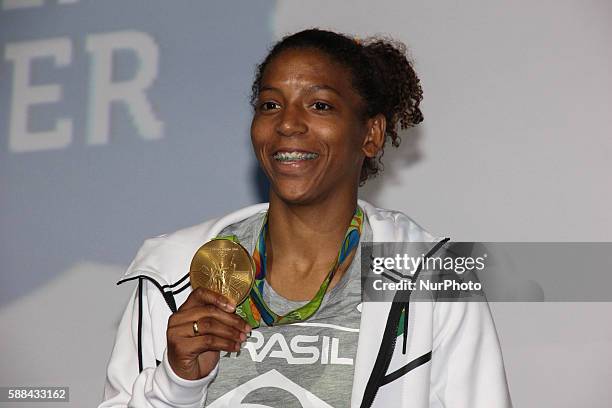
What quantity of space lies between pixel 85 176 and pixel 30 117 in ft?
1.01

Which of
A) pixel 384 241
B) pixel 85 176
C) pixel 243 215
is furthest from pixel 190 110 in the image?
pixel 384 241

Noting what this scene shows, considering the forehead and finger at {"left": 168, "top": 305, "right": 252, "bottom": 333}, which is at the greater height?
the forehead

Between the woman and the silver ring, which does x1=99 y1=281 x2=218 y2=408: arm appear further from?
the silver ring

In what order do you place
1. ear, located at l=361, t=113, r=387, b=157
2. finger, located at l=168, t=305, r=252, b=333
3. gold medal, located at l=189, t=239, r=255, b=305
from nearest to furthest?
finger, located at l=168, t=305, r=252, b=333, gold medal, located at l=189, t=239, r=255, b=305, ear, located at l=361, t=113, r=387, b=157

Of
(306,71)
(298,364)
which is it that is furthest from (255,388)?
(306,71)

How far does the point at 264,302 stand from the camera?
82.8 inches

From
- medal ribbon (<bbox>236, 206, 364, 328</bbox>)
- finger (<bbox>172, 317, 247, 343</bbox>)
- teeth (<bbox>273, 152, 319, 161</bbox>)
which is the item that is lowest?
finger (<bbox>172, 317, 247, 343</bbox>)

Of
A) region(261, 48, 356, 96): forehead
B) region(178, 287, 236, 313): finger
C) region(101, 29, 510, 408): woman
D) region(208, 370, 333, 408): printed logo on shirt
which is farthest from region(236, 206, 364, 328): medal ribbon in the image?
region(261, 48, 356, 96): forehead

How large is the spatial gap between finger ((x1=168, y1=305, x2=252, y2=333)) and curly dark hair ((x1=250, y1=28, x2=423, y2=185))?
2.10 ft

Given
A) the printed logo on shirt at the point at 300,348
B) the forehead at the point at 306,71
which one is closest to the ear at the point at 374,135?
the forehead at the point at 306,71

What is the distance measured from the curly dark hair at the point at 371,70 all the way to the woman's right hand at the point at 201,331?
630 millimetres

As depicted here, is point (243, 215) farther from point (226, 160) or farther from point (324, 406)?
point (226, 160)

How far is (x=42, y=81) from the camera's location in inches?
139

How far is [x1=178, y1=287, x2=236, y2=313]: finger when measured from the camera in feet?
5.91
